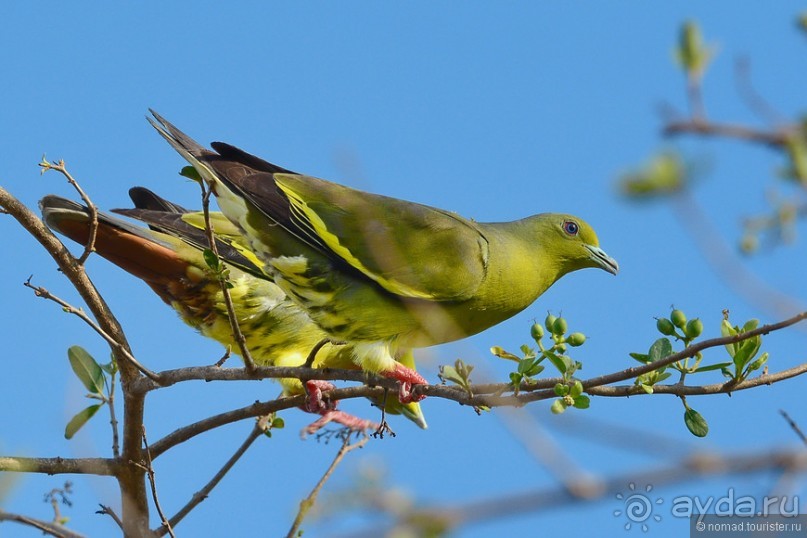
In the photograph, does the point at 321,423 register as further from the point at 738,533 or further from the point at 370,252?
the point at 738,533

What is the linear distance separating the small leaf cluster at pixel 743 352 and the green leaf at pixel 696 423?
19 cm

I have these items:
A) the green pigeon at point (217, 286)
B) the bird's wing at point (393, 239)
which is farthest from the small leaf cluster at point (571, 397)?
the green pigeon at point (217, 286)

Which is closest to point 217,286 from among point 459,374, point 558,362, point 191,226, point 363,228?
point 191,226

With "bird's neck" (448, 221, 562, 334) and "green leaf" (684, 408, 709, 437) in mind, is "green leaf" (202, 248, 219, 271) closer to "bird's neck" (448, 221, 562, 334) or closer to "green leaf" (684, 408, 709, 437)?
"bird's neck" (448, 221, 562, 334)

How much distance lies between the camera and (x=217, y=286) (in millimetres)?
4680

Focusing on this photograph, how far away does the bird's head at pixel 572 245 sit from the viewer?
177 inches

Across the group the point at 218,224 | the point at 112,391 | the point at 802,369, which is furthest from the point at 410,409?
the point at 802,369

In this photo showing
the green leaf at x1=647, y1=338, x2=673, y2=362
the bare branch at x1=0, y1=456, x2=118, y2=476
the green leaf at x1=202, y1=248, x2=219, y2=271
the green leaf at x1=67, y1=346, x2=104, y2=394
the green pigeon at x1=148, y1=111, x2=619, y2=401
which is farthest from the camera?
the green pigeon at x1=148, y1=111, x2=619, y2=401

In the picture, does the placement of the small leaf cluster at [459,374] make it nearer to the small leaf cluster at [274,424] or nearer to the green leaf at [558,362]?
the green leaf at [558,362]

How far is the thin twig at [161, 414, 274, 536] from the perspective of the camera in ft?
11.6

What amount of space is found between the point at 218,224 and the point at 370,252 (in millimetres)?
1279

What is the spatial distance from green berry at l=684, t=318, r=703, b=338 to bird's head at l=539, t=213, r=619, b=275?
191 cm

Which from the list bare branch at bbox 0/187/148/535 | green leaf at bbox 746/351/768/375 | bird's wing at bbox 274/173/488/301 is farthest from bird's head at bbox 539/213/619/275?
bare branch at bbox 0/187/148/535

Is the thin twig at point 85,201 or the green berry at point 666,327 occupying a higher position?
the thin twig at point 85,201
